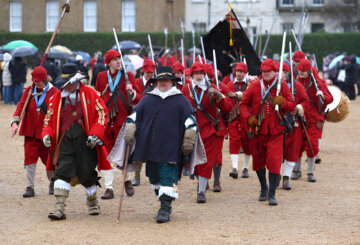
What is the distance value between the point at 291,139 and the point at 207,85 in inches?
61.6

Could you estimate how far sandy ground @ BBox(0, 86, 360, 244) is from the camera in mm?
7426

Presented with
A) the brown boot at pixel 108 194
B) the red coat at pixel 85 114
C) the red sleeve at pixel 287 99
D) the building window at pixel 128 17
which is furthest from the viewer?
the building window at pixel 128 17

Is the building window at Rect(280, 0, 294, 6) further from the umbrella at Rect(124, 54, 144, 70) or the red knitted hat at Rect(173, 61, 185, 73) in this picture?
the red knitted hat at Rect(173, 61, 185, 73)

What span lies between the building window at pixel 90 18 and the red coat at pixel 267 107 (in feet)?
113

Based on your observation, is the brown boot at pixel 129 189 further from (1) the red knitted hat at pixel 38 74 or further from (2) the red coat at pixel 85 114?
(1) the red knitted hat at pixel 38 74

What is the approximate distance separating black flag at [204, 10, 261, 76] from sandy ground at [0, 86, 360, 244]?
236cm

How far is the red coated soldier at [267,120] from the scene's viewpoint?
9.45 metres

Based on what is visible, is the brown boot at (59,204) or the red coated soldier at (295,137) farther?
the red coated soldier at (295,137)

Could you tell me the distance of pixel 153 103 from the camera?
8.38 metres

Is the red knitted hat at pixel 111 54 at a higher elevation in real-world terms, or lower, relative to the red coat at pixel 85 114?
higher

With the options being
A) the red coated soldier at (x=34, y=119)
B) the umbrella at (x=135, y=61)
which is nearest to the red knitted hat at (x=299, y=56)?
the red coated soldier at (x=34, y=119)

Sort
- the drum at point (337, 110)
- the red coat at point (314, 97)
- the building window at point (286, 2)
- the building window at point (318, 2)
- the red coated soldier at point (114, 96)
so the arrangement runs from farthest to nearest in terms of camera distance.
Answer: the building window at point (318, 2) → the building window at point (286, 2) → the drum at point (337, 110) → the red coat at point (314, 97) → the red coated soldier at point (114, 96)

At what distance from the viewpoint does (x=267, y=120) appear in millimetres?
9484

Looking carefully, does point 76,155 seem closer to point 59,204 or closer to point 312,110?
point 59,204
